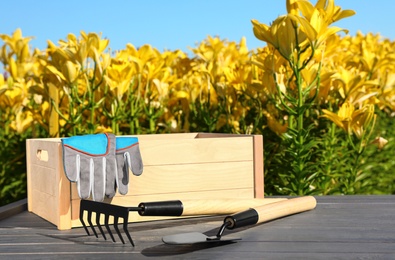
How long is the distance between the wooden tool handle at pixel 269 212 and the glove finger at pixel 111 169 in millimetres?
488

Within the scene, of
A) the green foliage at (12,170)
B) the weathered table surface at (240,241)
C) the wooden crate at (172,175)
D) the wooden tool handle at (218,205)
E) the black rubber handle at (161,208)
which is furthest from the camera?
the green foliage at (12,170)

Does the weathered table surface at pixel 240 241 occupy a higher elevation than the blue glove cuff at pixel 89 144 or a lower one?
lower

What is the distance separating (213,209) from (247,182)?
385mm

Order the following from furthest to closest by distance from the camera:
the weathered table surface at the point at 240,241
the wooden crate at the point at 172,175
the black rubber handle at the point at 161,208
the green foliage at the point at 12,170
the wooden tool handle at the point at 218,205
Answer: the green foliage at the point at 12,170 → the wooden crate at the point at 172,175 → the wooden tool handle at the point at 218,205 → the black rubber handle at the point at 161,208 → the weathered table surface at the point at 240,241

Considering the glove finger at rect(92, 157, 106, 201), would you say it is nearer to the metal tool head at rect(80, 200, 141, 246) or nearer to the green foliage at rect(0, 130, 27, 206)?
the metal tool head at rect(80, 200, 141, 246)

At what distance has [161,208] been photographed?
2.02 metres

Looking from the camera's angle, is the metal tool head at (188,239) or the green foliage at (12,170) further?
the green foliage at (12,170)

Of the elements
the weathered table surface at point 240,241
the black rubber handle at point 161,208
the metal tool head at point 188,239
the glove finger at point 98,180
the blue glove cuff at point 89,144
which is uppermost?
the blue glove cuff at point 89,144

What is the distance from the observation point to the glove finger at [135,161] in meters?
2.31

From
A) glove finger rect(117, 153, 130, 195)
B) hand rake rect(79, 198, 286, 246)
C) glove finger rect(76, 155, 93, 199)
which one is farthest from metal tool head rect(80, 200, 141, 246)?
glove finger rect(117, 153, 130, 195)

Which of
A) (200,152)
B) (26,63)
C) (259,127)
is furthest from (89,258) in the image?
(26,63)

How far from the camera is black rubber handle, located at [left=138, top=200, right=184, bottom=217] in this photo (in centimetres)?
197

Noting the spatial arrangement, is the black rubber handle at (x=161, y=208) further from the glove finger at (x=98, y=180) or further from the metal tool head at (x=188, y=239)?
the glove finger at (x=98, y=180)

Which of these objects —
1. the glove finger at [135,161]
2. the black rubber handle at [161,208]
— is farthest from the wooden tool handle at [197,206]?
the glove finger at [135,161]
